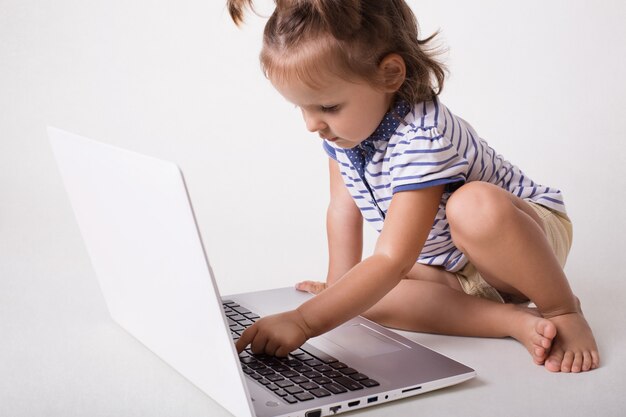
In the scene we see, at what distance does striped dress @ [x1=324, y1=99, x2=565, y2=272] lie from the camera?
133cm

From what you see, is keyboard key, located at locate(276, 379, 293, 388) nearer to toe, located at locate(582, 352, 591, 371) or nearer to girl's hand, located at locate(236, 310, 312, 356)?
girl's hand, located at locate(236, 310, 312, 356)

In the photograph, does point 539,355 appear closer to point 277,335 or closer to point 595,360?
point 595,360

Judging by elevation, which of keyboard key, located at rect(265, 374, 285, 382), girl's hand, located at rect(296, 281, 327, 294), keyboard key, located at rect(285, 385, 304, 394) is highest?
girl's hand, located at rect(296, 281, 327, 294)

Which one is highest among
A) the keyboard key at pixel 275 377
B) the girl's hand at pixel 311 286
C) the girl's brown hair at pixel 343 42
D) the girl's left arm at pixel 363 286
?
the girl's brown hair at pixel 343 42

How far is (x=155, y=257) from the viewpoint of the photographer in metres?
1.10

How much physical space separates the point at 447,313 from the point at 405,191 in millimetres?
225

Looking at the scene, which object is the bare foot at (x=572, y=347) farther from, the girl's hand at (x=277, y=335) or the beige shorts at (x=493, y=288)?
the girl's hand at (x=277, y=335)

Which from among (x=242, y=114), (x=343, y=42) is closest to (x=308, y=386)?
(x=343, y=42)

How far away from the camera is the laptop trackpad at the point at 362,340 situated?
1269 mm

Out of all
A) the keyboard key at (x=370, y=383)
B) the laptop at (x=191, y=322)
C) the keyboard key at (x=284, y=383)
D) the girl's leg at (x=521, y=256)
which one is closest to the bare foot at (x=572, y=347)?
the girl's leg at (x=521, y=256)

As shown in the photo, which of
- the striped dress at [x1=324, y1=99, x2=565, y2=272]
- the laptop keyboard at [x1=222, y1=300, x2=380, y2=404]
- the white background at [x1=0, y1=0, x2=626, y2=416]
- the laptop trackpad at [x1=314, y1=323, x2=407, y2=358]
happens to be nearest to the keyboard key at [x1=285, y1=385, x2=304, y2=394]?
the laptop keyboard at [x1=222, y1=300, x2=380, y2=404]

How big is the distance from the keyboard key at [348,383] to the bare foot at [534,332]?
0.30 m

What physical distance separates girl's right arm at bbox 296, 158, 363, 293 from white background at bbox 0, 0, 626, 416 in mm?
169

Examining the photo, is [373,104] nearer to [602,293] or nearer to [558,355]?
[558,355]
